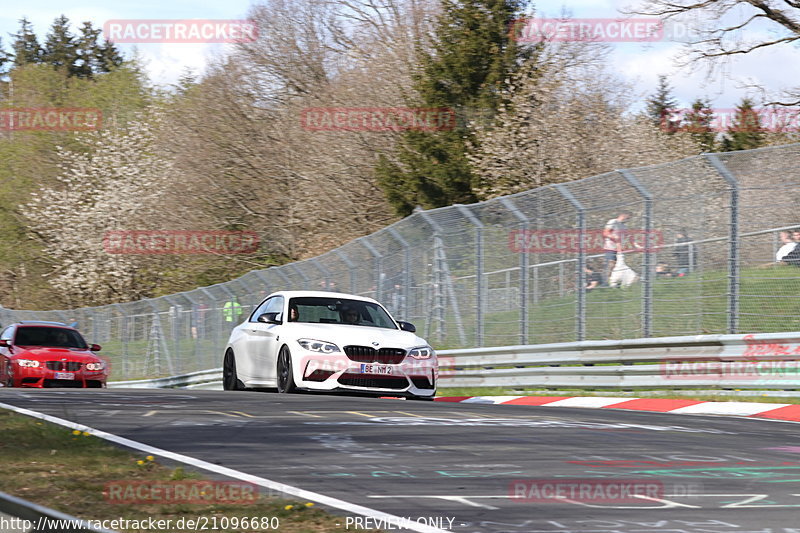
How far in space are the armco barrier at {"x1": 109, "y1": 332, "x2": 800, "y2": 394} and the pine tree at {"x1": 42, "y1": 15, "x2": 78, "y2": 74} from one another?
94265 millimetres

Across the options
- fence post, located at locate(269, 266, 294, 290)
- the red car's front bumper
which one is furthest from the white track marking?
fence post, located at locate(269, 266, 294, 290)

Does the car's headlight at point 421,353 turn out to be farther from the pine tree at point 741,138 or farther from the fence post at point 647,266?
the pine tree at point 741,138

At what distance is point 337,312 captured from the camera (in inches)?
616

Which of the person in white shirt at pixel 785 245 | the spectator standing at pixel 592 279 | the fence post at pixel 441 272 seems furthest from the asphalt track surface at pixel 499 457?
the fence post at pixel 441 272

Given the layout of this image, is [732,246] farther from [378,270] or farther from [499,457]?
[378,270]

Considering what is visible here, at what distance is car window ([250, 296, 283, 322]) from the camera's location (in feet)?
52.2

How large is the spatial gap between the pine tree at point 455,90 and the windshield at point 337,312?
1927cm

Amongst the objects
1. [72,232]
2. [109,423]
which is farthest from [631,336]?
[72,232]

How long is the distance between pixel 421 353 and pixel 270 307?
8.46 ft

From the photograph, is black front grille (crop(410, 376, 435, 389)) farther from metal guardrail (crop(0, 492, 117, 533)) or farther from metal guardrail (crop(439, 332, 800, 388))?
metal guardrail (crop(0, 492, 117, 533))

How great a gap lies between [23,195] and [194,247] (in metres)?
21.9

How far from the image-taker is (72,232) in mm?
54688

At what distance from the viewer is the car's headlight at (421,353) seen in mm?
14688

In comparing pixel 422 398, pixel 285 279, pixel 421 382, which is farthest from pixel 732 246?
pixel 285 279
